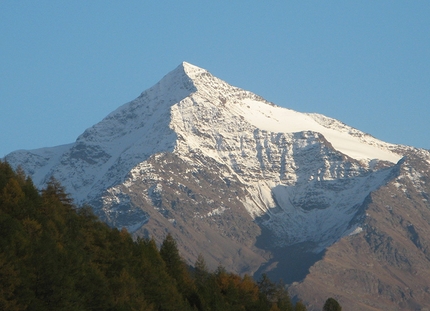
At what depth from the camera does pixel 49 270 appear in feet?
354

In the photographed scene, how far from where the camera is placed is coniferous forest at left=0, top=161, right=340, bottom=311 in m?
106

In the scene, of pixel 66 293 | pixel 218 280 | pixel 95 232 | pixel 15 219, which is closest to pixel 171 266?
pixel 218 280

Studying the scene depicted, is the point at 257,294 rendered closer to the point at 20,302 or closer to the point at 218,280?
the point at 218,280

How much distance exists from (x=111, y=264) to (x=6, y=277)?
35672 millimetres

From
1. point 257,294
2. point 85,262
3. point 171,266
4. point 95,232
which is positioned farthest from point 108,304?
point 257,294

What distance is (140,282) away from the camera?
13838 centimetres

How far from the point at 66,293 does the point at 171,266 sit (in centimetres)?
5806

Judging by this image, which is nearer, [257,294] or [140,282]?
[140,282]

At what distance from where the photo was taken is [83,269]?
118 metres

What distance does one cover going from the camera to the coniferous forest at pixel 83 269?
4186 inches

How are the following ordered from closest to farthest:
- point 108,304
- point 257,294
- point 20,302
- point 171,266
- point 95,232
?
point 20,302
point 108,304
point 95,232
point 171,266
point 257,294

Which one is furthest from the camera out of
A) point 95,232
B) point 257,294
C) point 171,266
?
point 257,294

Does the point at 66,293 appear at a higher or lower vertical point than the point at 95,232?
lower

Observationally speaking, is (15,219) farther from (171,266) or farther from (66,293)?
(171,266)
